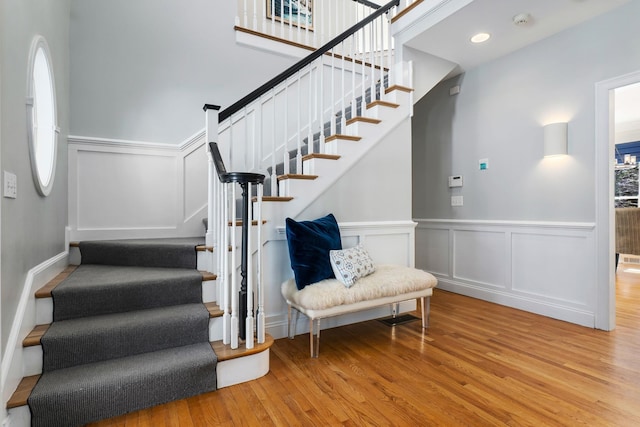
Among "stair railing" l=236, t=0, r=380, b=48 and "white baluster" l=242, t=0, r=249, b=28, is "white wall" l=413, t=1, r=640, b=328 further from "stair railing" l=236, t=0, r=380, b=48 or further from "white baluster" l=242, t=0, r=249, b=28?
"white baluster" l=242, t=0, r=249, b=28

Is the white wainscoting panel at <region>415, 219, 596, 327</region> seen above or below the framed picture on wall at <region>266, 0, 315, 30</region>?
below

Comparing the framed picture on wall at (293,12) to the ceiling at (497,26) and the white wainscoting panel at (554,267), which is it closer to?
the ceiling at (497,26)

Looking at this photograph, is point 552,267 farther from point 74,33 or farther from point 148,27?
point 74,33

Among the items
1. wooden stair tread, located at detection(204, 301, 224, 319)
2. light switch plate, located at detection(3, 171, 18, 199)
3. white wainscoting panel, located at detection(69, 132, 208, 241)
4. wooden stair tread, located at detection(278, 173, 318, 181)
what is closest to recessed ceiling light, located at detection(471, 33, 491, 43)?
wooden stair tread, located at detection(278, 173, 318, 181)

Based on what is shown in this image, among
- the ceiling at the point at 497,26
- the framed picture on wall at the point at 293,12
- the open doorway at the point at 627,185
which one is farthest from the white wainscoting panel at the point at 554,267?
the framed picture on wall at the point at 293,12

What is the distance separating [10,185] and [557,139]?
13.1 ft

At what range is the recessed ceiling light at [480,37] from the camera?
309 cm

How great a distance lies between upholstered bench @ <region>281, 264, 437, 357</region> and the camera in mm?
2264

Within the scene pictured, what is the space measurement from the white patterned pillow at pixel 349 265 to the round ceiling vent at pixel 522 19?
2.41 metres

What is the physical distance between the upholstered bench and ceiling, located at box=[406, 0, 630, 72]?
224cm

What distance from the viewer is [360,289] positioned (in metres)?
2.40

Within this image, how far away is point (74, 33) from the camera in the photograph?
2986 millimetres

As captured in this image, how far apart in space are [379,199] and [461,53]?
185 cm

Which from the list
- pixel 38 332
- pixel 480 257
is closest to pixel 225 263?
pixel 38 332
